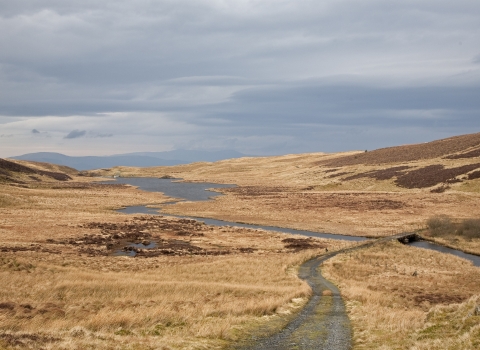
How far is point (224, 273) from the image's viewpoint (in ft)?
114

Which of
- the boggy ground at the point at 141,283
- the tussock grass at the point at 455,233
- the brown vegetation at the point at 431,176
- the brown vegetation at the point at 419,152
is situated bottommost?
the tussock grass at the point at 455,233

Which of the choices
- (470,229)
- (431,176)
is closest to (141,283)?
(470,229)

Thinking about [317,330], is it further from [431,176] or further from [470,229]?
[431,176]

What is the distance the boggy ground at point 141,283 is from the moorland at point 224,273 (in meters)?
0.09

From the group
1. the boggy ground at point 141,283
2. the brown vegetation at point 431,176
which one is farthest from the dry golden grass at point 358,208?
the boggy ground at point 141,283

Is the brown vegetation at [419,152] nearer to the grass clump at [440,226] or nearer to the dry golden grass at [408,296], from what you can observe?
the grass clump at [440,226]

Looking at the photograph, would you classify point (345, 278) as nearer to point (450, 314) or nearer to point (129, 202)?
point (450, 314)

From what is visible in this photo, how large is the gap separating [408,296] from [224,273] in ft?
44.7

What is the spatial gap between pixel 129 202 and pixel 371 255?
69.2m

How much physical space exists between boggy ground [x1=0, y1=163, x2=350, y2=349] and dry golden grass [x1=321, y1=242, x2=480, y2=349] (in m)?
3.71

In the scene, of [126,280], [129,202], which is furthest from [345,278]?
[129,202]

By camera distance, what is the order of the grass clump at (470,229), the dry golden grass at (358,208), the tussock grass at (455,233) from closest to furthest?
1. the tussock grass at (455,233)
2. the grass clump at (470,229)
3. the dry golden grass at (358,208)

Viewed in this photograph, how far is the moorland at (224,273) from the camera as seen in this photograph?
15.8 meters

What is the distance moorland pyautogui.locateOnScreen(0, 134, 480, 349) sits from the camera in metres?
15.8
